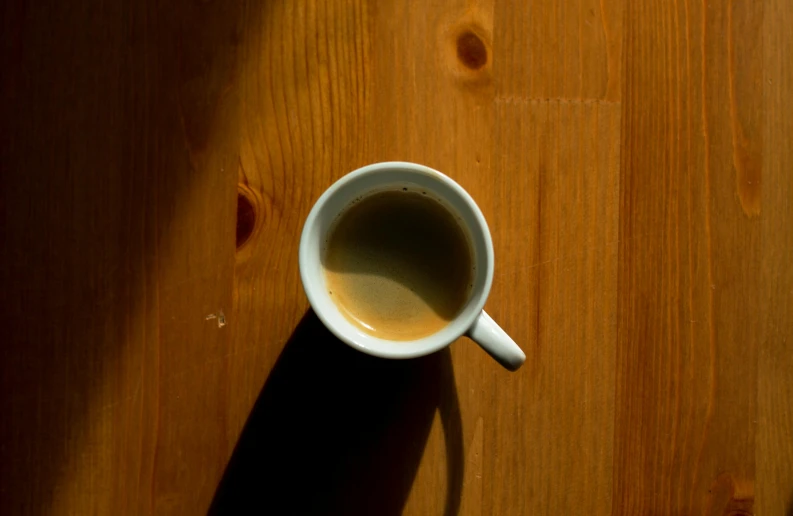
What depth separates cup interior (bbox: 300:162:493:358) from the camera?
416 mm

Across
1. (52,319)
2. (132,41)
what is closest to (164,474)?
(52,319)

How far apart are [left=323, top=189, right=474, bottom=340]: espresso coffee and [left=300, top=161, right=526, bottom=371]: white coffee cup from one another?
0.03m

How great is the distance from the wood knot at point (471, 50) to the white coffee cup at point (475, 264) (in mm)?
138

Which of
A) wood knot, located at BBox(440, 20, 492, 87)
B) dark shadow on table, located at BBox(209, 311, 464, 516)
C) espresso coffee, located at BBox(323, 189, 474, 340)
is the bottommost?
dark shadow on table, located at BBox(209, 311, 464, 516)

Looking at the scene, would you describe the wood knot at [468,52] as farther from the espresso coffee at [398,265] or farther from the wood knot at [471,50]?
the espresso coffee at [398,265]

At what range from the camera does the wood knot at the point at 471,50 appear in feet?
1.68

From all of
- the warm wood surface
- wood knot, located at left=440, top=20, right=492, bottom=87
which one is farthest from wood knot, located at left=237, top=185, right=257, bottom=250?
wood knot, located at left=440, top=20, right=492, bottom=87

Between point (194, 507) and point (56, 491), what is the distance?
0.12 m

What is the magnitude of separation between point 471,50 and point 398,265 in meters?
0.21

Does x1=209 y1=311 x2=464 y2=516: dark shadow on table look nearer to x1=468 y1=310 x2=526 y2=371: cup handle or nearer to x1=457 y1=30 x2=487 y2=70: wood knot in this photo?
x1=468 y1=310 x2=526 y2=371: cup handle

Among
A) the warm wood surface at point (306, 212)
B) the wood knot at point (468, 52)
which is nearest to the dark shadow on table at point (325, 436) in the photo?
the warm wood surface at point (306, 212)

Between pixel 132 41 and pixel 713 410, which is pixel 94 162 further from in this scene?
pixel 713 410

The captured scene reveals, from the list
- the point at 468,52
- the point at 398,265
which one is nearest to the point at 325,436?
the point at 398,265

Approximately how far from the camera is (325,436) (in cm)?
50
